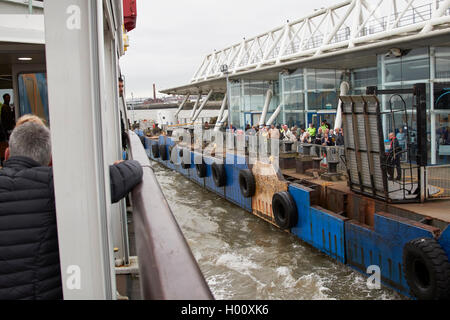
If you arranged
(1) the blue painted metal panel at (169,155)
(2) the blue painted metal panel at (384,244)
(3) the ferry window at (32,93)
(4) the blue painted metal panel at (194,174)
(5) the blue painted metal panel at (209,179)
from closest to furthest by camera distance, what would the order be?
(3) the ferry window at (32,93) → (2) the blue painted metal panel at (384,244) → (5) the blue painted metal panel at (209,179) → (4) the blue painted metal panel at (194,174) → (1) the blue painted metal panel at (169,155)

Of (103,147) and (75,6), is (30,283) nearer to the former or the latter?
(103,147)

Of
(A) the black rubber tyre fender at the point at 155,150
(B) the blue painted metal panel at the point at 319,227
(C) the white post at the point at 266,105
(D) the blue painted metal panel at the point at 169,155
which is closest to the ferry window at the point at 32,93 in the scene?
(B) the blue painted metal panel at the point at 319,227

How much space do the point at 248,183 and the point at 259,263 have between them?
156 inches

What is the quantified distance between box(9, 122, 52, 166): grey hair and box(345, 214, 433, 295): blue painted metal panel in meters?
6.57

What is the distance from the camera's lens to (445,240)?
6.57 meters

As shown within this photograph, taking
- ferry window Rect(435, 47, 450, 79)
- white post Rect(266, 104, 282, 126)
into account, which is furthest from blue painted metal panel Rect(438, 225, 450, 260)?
white post Rect(266, 104, 282, 126)

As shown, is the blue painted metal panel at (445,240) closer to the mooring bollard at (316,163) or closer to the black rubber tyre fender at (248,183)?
the mooring bollard at (316,163)

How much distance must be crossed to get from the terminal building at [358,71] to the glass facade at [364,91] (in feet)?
0.11

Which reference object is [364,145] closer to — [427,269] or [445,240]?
[445,240]

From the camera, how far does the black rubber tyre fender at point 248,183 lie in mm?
→ 13852

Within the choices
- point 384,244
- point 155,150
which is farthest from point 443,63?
point 155,150

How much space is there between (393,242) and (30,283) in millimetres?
7114

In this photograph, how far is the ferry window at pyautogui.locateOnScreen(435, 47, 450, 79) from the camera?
1454 cm
